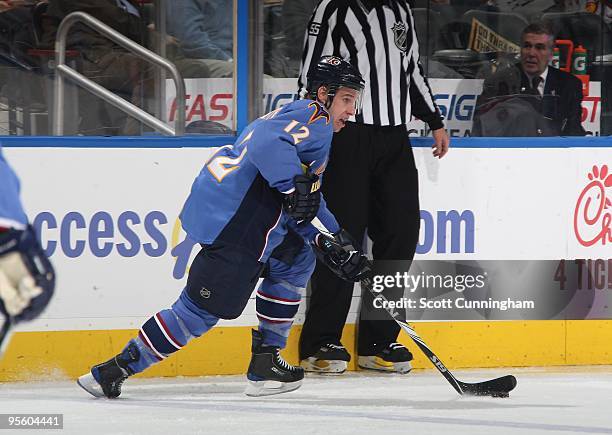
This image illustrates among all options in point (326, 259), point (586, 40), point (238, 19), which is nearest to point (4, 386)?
point (326, 259)

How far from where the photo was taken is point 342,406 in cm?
382

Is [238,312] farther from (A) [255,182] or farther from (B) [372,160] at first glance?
(B) [372,160]

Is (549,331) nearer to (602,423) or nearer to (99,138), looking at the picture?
(602,423)

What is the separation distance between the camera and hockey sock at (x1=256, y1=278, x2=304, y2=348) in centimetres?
388

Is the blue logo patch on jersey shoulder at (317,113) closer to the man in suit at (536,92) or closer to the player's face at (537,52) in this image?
the man in suit at (536,92)

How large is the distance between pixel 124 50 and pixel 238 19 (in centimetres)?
42

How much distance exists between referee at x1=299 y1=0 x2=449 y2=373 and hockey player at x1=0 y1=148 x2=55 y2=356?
2.35m

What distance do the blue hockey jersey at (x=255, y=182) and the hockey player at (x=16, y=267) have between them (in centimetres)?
155

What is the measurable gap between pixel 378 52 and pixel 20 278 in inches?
102

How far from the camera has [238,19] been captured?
4.43 metres

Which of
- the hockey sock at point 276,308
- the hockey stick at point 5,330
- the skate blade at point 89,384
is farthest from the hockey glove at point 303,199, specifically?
the hockey stick at point 5,330

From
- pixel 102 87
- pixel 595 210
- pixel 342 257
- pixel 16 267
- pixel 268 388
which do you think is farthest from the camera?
pixel 595 210

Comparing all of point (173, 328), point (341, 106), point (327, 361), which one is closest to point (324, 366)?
point (327, 361)

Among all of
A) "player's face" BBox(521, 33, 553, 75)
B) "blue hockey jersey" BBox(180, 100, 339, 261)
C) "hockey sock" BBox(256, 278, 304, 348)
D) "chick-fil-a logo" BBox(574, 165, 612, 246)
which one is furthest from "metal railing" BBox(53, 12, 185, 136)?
"chick-fil-a logo" BBox(574, 165, 612, 246)
